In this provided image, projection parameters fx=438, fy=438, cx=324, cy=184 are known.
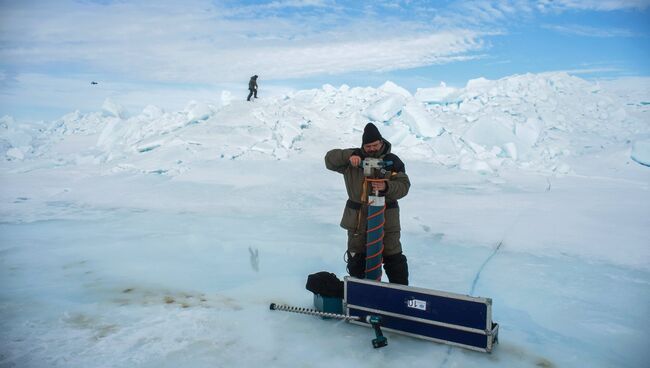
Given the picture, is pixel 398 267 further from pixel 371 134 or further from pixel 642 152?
pixel 642 152

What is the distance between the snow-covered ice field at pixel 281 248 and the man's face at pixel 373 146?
1.10 meters

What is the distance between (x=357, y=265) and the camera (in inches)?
112

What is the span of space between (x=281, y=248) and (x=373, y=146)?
2285 millimetres

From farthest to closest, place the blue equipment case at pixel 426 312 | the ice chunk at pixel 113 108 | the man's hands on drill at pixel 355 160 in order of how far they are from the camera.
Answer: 1. the ice chunk at pixel 113 108
2. the man's hands on drill at pixel 355 160
3. the blue equipment case at pixel 426 312

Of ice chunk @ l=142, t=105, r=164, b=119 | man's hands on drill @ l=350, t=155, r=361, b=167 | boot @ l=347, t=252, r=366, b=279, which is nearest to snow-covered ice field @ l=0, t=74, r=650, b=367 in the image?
boot @ l=347, t=252, r=366, b=279

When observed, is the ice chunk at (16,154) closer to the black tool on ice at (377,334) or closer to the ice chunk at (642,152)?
the black tool on ice at (377,334)

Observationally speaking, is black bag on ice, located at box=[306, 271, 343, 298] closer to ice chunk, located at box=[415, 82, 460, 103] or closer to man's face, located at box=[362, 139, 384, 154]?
man's face, located at box=[362, 139, 384, 154]

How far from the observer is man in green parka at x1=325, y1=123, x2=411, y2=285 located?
8.63 ft

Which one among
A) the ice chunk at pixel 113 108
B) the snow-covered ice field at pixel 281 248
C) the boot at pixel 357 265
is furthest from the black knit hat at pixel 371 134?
the ice chunk at pixel 113 108

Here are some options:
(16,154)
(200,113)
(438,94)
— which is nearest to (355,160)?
(200,113)

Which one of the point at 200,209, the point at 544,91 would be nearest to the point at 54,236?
the point at 200,209

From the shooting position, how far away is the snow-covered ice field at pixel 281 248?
2.46 m

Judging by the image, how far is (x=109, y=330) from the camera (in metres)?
2.60

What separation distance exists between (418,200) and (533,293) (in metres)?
4.26
